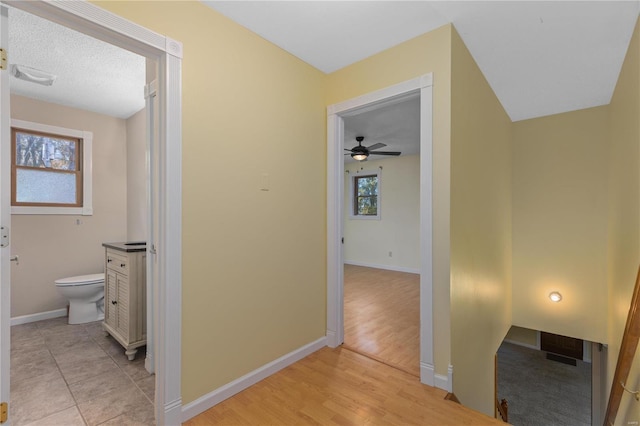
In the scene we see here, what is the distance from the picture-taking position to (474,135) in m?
2.58

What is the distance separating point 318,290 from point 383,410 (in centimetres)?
107

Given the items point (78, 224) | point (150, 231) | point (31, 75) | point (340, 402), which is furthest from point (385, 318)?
point (31, 75)

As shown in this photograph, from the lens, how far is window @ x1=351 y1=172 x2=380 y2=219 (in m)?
6.89

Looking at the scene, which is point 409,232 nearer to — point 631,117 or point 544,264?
point 544,264

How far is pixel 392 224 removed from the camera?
6.53 m

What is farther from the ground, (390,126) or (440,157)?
(390,126)

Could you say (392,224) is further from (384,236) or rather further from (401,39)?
(401,39)

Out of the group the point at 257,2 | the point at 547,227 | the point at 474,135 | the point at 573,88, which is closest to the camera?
the point at 257,2

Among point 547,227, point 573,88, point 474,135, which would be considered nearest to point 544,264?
point 547,227

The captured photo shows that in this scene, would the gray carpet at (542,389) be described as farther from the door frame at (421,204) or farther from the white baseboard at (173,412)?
the white baseboard at (173,412)

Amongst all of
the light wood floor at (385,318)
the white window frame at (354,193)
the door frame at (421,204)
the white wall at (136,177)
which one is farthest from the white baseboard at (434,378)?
the white window frame at (354,193)

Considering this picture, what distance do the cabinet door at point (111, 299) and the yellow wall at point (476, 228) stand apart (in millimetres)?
2781

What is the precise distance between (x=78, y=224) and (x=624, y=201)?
6.01m

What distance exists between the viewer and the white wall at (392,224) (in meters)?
6.20
